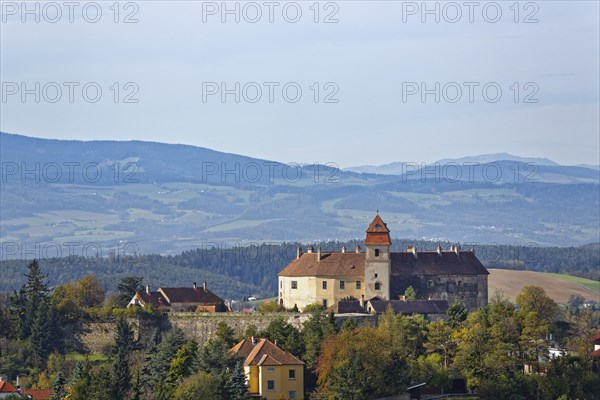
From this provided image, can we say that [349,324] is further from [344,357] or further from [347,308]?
[347,308]

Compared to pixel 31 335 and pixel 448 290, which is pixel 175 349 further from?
pixel 448 290

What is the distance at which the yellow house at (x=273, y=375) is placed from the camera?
217 ft

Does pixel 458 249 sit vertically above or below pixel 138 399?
above

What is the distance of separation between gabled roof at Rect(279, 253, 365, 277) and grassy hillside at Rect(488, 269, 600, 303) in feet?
177

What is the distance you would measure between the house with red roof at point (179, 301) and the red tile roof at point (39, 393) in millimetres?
14018

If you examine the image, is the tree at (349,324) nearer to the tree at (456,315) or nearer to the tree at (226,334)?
the tree at (456,315)

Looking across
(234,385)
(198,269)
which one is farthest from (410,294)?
(198,269)

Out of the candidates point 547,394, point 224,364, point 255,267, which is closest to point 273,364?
point 224,364

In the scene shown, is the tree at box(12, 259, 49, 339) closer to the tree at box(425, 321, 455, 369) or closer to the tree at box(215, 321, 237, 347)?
the tree at box(215, 321, 237, 347)

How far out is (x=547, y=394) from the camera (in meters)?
66.9

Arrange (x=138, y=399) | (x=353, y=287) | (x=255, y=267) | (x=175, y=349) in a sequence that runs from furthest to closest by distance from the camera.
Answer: (x=255, y=267) → (x=353, y=287) → (x=175, y=349) → (x=138, y=399)

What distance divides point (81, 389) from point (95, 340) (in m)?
16.5

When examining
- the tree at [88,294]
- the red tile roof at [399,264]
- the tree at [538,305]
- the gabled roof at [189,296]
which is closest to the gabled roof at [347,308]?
the red tile roof at [399,264]

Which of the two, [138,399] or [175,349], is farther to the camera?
[175,349]
